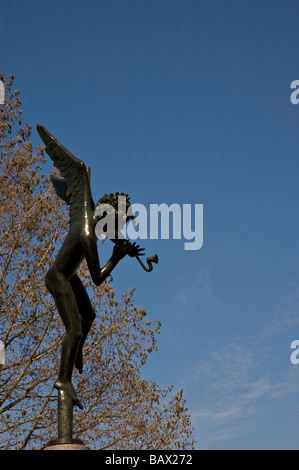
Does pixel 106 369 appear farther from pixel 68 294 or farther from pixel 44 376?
pixel 68 294

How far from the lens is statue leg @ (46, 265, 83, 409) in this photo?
533 centimetres

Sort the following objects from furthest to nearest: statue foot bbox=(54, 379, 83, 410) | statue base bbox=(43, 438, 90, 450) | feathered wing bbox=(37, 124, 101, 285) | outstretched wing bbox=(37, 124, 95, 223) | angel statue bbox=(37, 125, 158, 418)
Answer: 1. outstretched wing bbox=(37, 124, 95, 223)
2. feathered wing bbox=(37, 124, 101, 285)
3. angel statue bbox=(37, 125, 158, 418)
4. statue foot bbox=(54, 379, 83, 410)
5. statue base bbox=(43, 438, 90, 450)

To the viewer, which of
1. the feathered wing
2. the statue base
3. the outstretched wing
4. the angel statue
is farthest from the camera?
the outstretched wing

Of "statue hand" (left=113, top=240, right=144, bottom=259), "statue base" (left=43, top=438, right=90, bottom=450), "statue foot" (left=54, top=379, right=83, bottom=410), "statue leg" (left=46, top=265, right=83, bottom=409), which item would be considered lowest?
"statue base" (left=43, top=438, right=90, bottom=450)

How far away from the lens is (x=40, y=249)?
42.0 feet

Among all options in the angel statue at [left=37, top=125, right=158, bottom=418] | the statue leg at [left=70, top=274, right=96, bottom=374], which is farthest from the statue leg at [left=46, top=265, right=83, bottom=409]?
the statue leg at [left=70, top=274, right=96, bottom=374]

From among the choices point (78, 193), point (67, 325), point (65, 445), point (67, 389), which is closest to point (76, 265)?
point (67, 325)

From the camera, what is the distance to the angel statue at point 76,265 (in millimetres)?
5391

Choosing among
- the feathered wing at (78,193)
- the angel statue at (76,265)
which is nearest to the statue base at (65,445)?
the angel statue at (76,265)

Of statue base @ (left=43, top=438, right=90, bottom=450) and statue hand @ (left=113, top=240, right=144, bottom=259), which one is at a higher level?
statue hand @ (left=113, top=240, right=144, bottom=259)

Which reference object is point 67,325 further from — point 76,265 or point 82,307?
point 76,265

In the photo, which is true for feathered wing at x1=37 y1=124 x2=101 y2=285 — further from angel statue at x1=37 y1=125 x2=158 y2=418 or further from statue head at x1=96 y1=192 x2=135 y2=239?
statue head at x1=96 y1=192 x2=135 y2=239
